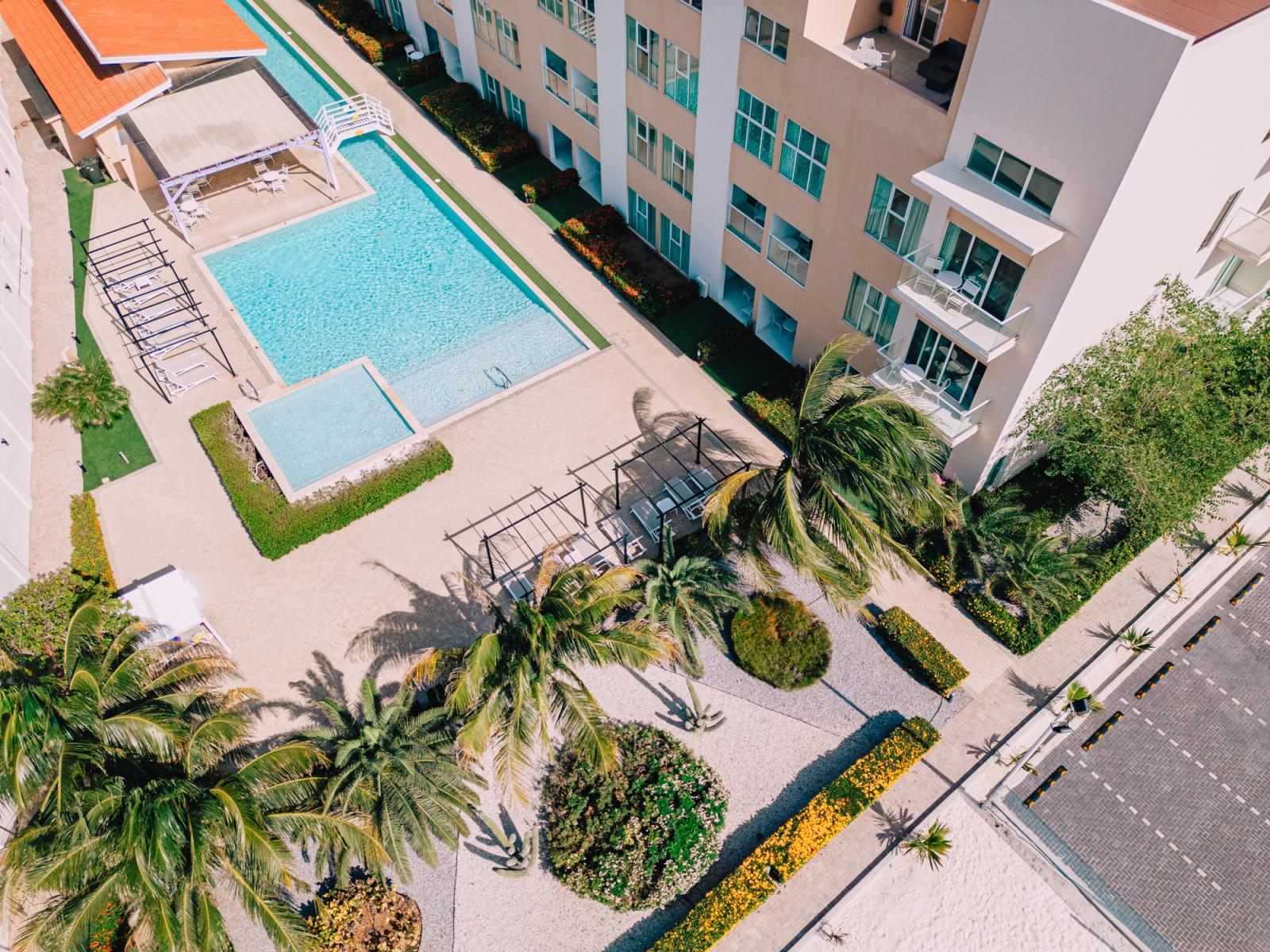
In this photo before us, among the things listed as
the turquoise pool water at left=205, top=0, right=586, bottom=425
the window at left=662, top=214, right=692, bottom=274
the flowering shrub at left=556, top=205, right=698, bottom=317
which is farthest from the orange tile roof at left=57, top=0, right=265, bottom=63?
A: the window at left=662, top=214, right=692, bottom=274

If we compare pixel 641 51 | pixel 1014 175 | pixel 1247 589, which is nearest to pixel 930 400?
pixel 1014 175

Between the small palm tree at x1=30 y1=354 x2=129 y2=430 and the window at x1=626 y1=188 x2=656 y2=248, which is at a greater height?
the window at x1=626 y1=188 x2=656 y2=248

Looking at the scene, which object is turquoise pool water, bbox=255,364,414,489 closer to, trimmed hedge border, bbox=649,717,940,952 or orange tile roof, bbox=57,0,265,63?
trimmed hedge border, bbox=649,717,940,952

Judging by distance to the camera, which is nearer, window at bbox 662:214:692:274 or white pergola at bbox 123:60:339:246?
window at bbox 662:214:692:274

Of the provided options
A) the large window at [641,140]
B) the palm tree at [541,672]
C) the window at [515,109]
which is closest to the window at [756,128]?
the large window at [641,140]

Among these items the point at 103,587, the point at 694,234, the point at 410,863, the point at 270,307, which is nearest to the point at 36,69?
the point at 270,307
